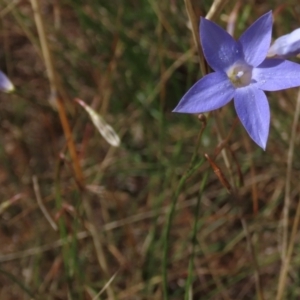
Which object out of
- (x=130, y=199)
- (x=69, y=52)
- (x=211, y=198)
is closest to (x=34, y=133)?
(x=69, y=52)

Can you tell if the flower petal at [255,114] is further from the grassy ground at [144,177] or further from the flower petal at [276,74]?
the grassy ground at [144,177]

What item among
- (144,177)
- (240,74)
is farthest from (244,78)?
(144,177)

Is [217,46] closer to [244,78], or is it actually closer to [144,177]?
[244,78]

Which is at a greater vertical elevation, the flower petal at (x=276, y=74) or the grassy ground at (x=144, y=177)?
the flower petal at (x=276, y=74)

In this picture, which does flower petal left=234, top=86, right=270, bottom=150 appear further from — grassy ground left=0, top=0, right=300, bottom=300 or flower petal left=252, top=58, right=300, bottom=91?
grassy ground left=0, top=0, right=300, bottom=300

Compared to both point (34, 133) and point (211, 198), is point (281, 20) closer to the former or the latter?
point (211, 198)

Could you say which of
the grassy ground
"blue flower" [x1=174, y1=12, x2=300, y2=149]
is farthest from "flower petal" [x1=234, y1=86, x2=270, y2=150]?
the grassy ground

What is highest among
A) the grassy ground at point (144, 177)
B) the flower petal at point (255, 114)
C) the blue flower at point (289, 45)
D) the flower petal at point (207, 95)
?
the blue flower at point (289, 45)

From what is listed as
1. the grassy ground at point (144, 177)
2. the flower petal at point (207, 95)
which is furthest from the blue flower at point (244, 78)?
the grassy ground at point (144, 177)
